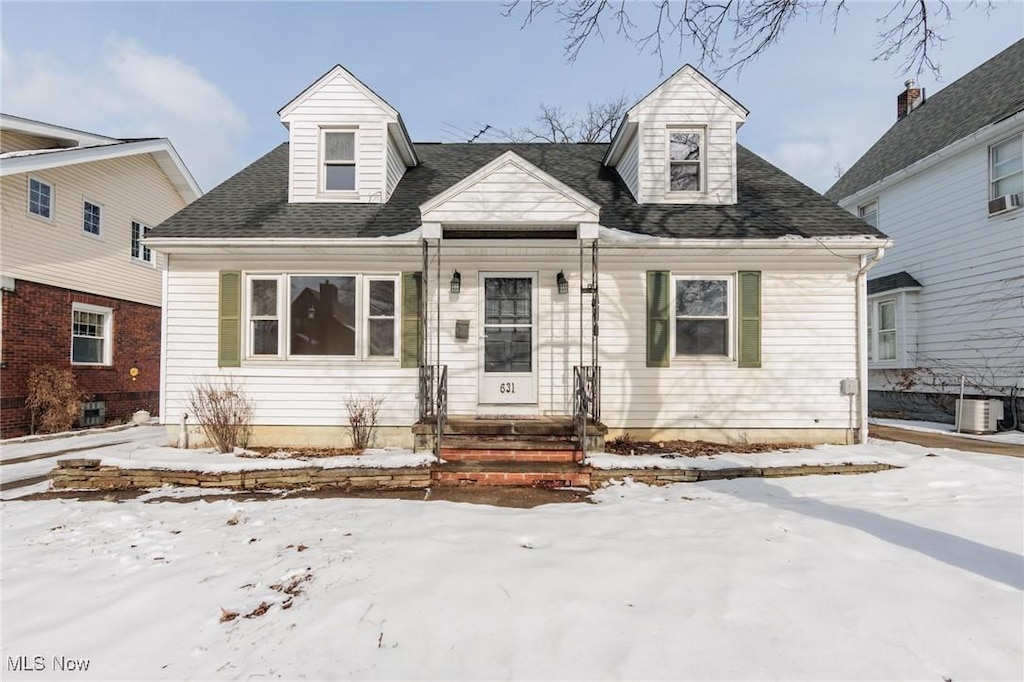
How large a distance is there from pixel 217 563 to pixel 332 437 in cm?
376

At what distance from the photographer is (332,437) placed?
7.18 meters

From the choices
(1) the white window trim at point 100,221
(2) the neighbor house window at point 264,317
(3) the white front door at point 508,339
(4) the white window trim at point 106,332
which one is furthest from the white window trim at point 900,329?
(1) the white window trim at point 100,221

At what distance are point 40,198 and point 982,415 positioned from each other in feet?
67.1

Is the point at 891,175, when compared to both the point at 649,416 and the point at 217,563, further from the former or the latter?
the point at 217,563

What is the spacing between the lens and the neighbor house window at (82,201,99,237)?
11453 millimetres

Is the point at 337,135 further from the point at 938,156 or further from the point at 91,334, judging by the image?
the point at 938,156

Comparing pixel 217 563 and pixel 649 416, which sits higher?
pixel 649 416

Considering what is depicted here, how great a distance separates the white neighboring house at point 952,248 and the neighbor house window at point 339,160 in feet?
41.4

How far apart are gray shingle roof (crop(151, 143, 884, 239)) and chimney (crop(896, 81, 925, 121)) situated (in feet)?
33.5

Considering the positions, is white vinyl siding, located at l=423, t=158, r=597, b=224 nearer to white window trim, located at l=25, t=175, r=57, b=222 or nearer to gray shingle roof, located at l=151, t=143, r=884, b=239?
gray shingle roof, located at l=151, t=143, r=884, b=239

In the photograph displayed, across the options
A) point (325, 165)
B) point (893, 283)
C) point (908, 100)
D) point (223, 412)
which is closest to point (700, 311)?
point (325, 165)

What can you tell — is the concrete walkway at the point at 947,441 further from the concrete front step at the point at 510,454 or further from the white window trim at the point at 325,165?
the white window trim at the point at 325,165

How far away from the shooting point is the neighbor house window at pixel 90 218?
1145 cm

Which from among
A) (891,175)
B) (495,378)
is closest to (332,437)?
(495,378)
